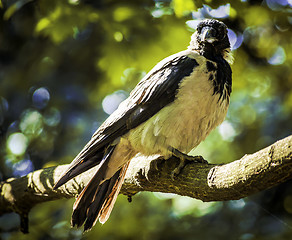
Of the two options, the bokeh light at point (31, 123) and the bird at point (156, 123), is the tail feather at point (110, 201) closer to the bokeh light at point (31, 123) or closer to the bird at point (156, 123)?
the bird at point (156, 123)

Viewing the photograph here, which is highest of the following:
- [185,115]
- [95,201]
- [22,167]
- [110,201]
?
[185,115]

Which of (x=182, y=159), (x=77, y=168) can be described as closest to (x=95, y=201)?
(x=77, y=168)

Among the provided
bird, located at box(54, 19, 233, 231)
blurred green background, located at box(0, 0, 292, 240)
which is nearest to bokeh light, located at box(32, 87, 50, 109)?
blurred green background, located at box(0, 0, 292, 240)

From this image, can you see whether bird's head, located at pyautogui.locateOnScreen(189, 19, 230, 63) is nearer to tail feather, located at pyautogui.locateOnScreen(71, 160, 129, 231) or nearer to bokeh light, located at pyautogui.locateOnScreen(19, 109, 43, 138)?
tail feather, located at pyautogui.locateOnScreen(71, 160, 129, 231)

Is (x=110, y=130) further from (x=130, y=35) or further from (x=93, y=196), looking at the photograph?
(x=130, y=35)

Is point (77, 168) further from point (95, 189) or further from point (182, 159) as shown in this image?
point (182, 159)

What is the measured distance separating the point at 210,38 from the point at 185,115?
2.25ft

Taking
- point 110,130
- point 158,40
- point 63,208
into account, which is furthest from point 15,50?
point 110,130

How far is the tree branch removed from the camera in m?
1.95

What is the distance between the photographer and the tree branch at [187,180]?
1.95 m

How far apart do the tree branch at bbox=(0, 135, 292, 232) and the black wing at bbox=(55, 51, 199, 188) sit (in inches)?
11.4

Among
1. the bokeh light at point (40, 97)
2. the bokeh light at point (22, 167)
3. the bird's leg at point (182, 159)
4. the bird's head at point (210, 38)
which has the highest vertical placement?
the bird's head at point (210, 38)

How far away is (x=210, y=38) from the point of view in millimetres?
3232

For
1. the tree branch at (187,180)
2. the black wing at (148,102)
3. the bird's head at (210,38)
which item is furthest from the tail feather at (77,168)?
the bird's head at (210,38)
